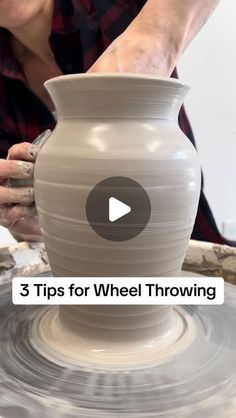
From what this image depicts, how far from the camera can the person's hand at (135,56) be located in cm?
81

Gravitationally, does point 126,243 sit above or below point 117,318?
above

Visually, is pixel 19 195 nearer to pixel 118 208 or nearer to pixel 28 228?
pixel 118 208

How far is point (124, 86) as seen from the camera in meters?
0.68

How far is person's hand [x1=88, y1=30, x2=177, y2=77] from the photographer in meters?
0.81

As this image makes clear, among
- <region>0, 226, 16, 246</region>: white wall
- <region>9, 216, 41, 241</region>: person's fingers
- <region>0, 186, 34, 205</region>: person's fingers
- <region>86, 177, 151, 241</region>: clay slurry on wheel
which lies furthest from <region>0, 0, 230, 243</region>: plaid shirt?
<region>0, 226, 16, 246</region>: white wall

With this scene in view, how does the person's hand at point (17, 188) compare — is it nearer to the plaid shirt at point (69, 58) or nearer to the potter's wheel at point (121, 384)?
the potter's wheel at point (121, 384)

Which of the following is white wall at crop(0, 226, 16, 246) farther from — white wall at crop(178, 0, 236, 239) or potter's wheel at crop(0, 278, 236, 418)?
potter's wheel at crop(0, 278, 236, 418)

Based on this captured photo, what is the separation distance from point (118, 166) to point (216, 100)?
2.24m

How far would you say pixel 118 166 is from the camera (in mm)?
668

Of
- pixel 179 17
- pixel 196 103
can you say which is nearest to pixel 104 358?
pixel 179 17

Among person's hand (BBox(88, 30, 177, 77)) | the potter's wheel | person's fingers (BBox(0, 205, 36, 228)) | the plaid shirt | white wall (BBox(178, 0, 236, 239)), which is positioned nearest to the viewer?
the potter's wheel

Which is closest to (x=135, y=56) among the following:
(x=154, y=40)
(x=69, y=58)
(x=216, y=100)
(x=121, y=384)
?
(x=154, y=40)

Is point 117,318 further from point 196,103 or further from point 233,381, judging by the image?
point 196,103

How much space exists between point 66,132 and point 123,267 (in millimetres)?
222
